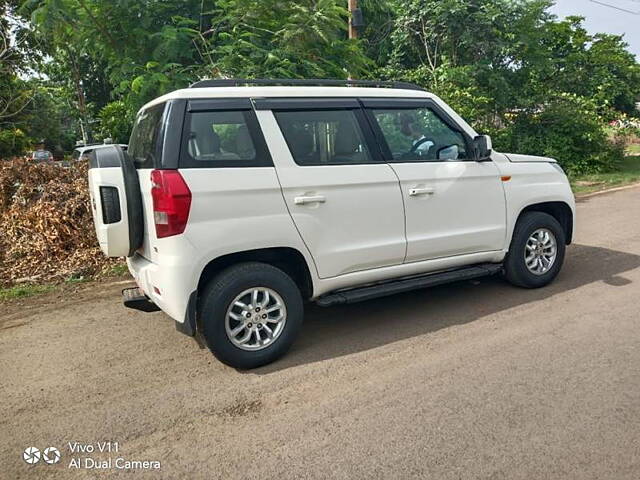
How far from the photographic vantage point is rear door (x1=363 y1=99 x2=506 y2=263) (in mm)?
4121

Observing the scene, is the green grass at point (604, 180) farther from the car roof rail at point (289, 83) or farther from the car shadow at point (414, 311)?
the car roof rail at point (289, 83)

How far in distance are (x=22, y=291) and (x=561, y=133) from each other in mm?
13286

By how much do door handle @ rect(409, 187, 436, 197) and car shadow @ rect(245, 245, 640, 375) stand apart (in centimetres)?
109

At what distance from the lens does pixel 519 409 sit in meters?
2.91

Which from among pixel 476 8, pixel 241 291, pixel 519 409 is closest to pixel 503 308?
pixel 519 409

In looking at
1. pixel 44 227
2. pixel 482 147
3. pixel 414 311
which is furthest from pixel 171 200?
pixel 44 227

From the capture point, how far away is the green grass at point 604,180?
12.0 m

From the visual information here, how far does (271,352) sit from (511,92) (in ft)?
39.1

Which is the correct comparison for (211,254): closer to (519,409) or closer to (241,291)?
(241,291)

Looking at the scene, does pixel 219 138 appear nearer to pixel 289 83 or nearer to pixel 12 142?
pixel 289 83

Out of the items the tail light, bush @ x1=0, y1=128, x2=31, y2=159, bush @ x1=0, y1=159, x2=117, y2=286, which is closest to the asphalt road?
the tail light

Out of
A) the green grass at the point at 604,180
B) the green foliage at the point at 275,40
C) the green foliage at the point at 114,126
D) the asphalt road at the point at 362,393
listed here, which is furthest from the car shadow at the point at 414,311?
the green foliage at the point at 114,126

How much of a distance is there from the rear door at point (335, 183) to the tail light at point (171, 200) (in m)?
0.71

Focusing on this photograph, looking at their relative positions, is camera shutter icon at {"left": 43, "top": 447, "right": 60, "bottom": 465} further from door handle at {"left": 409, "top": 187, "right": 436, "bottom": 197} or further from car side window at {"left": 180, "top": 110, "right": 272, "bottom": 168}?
door handle at {"left": 409, "top": 187, "right": 436, "bottom": 197}
